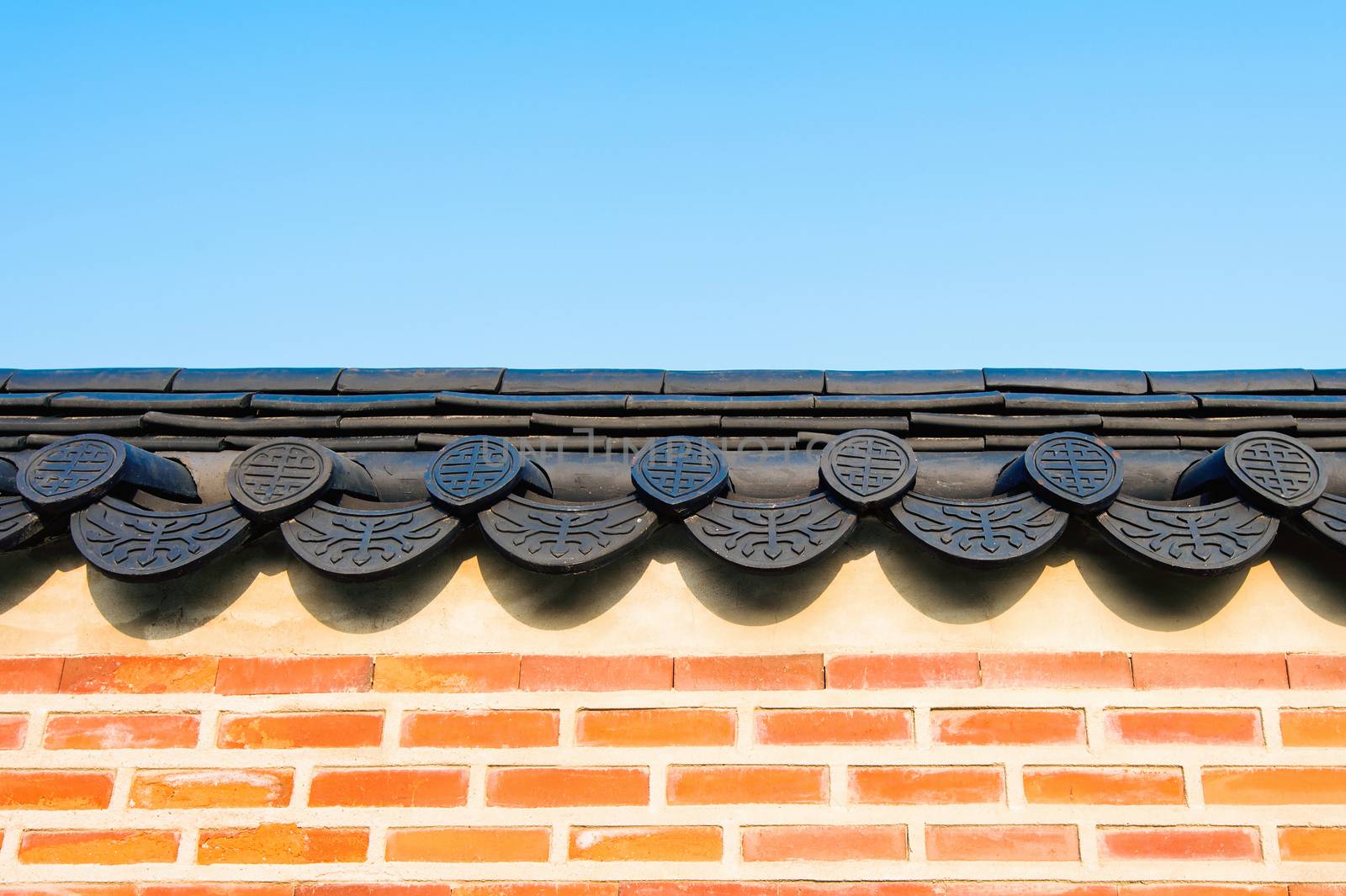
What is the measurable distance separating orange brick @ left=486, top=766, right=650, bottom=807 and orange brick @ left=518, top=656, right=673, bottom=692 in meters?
0.18

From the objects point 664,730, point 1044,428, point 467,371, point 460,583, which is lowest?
point 664,730

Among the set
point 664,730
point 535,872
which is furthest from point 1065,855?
point 535,872

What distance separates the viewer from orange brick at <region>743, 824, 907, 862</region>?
2.29 meters

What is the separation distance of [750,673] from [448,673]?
2.16ft

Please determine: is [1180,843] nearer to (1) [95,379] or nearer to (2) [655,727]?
(2) [655,727]

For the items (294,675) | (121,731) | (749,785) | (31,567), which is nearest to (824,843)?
(749,785)

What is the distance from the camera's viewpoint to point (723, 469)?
2.43 metres

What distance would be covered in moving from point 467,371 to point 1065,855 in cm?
194

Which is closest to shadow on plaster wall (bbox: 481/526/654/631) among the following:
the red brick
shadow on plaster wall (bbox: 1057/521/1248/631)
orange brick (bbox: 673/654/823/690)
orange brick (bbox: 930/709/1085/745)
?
the red brick

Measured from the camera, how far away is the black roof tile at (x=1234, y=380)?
309 cm

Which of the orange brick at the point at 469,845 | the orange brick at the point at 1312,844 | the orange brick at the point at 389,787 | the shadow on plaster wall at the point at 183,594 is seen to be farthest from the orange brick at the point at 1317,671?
the shadow on plaster wall at the point at 183,594

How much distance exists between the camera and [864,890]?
7.43 ft

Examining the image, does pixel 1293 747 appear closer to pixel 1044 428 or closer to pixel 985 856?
pixel 985 856

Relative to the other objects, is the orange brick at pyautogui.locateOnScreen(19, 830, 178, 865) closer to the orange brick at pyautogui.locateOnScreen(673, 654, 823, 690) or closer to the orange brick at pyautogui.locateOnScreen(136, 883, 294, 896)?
the orange brick at pyautogui.locateOnScreen(136, 883, 294, 896)
